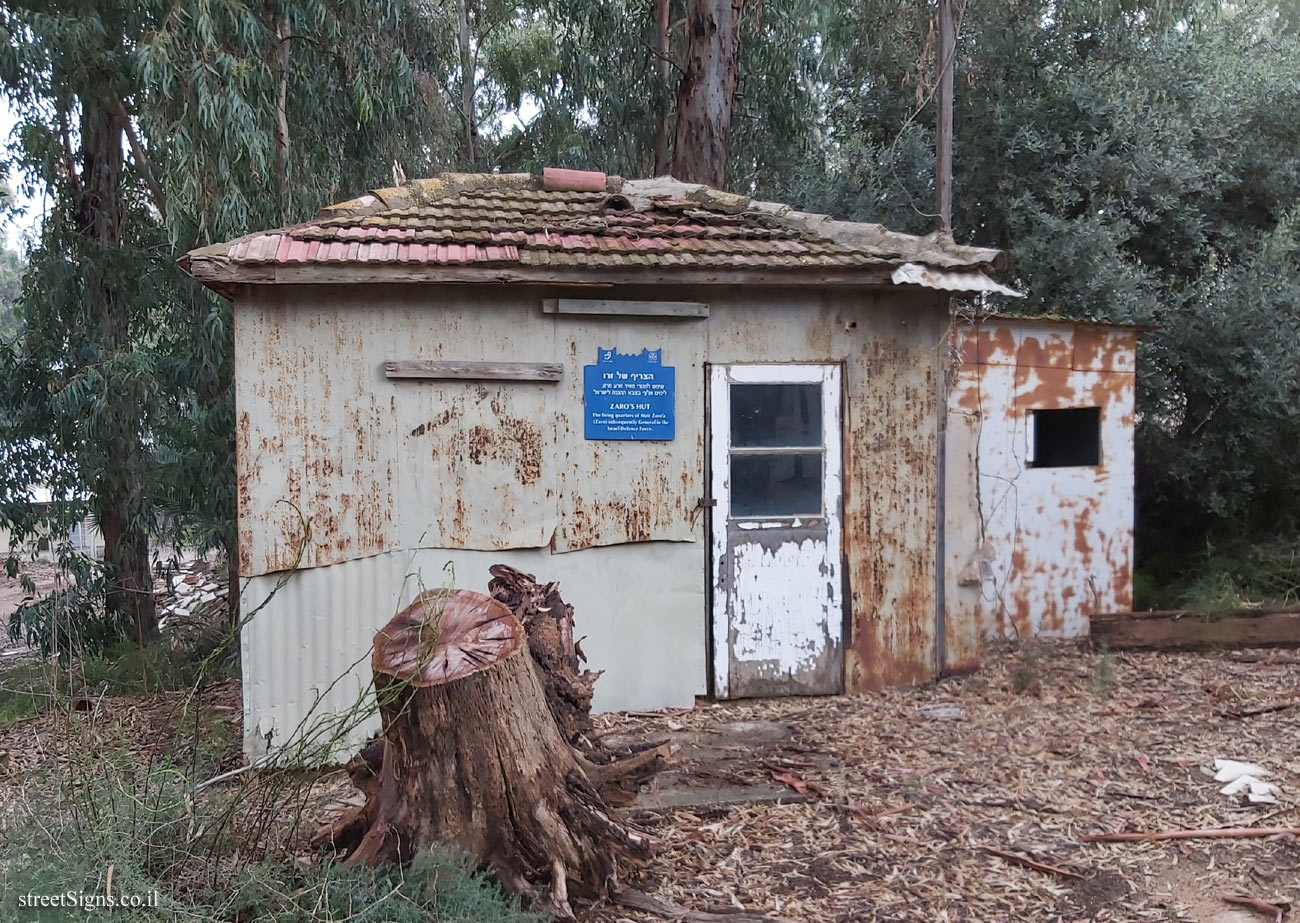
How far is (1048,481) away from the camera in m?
8.19

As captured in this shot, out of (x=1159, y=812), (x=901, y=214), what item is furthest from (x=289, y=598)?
(x=901, y=214)

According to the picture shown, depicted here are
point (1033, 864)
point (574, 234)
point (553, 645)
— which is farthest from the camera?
point (574, 234)

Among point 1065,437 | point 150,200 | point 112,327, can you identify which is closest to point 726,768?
point 1065,437

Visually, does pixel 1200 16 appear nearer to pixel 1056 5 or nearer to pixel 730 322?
pixel 1056 5

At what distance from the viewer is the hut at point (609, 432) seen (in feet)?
18.0

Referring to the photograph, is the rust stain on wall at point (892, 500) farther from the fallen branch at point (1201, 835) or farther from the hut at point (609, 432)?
the fallen branch at point (1201, 835)

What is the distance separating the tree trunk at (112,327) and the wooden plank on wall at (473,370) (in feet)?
14.5

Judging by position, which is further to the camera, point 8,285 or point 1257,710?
point 8,285

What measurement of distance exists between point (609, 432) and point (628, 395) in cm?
26

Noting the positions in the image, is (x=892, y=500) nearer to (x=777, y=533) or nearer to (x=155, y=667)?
(x=777, y=533)

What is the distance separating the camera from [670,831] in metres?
4.30

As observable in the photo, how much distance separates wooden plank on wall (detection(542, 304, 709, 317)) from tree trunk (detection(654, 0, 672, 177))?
7.06 m

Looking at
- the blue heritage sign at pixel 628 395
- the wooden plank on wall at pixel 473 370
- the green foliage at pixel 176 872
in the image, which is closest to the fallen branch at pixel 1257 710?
the blue heritage sign at pixel 628 395

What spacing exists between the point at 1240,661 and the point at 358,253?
681cm
